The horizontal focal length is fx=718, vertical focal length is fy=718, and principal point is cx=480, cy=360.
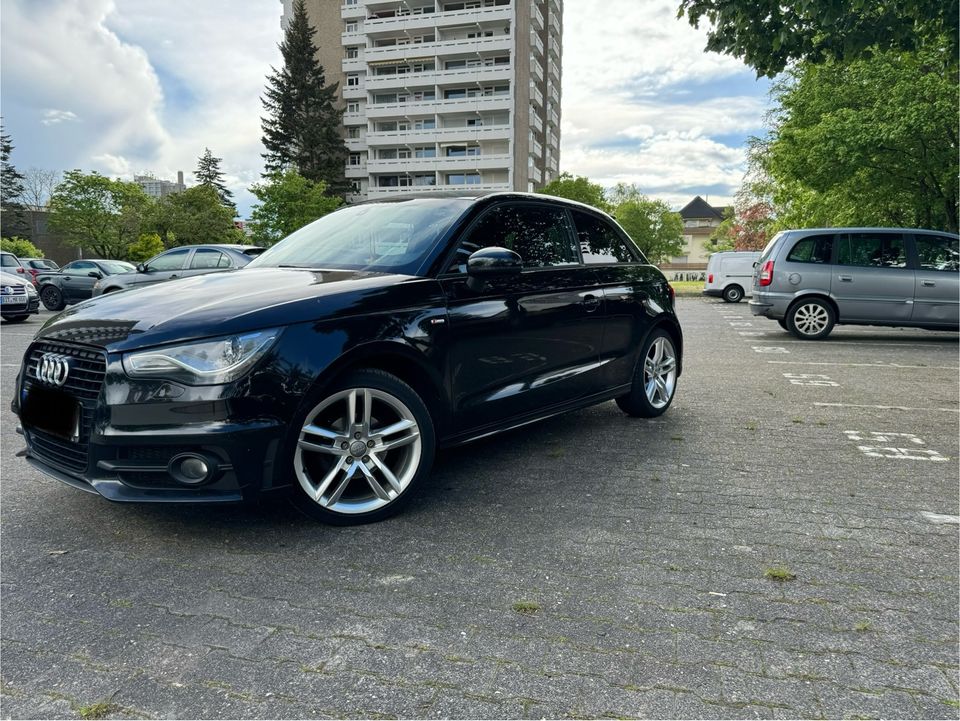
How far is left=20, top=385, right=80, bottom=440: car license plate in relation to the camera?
10.5ft

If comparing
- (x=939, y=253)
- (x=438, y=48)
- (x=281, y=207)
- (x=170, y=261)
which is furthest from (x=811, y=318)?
(x=438, y=48)

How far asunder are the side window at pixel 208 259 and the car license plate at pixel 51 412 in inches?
450

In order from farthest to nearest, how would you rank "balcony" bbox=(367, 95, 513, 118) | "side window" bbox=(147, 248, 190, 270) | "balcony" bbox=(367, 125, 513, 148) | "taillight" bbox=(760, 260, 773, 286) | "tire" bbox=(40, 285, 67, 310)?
"balcony" bbox=(367, 125, 513, 148)
"balcony" bbox=(367, 95, 513, 118)
"tire" bbox=(40, 285, 67, 310)
"side window" bbox=(147, 248, 190, 270)
"taillight" bbox=(760, 260, 773, 286)

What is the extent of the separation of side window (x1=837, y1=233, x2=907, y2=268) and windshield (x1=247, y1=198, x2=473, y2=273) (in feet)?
33.8

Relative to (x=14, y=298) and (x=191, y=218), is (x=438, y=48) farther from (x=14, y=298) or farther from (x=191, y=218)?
(x=14, y=298)

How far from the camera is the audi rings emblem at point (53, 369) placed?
324 centimetres

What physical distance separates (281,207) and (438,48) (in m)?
25.6

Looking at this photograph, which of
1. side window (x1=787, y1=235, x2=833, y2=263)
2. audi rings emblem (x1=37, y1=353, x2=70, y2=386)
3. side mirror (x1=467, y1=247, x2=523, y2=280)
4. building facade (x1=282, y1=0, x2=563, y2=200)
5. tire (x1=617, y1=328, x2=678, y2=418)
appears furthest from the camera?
building facade (x1=282, y1=0, x2=563, y2=200)

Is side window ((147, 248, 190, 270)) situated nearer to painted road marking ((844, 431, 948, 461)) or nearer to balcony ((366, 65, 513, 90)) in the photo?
painted road marking ((844, 431, 948, 461))

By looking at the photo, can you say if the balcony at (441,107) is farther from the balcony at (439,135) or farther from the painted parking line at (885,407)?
the painted parking line at (885,407)

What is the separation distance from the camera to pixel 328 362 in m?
3.22

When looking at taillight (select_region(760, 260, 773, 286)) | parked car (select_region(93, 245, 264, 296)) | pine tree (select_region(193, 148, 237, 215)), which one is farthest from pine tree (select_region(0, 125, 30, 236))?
taillight (select_region(760, 260, 773, 286))

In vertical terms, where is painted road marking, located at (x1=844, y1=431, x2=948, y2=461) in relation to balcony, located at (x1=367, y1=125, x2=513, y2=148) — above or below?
below

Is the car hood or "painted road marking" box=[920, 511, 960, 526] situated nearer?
the car hood
